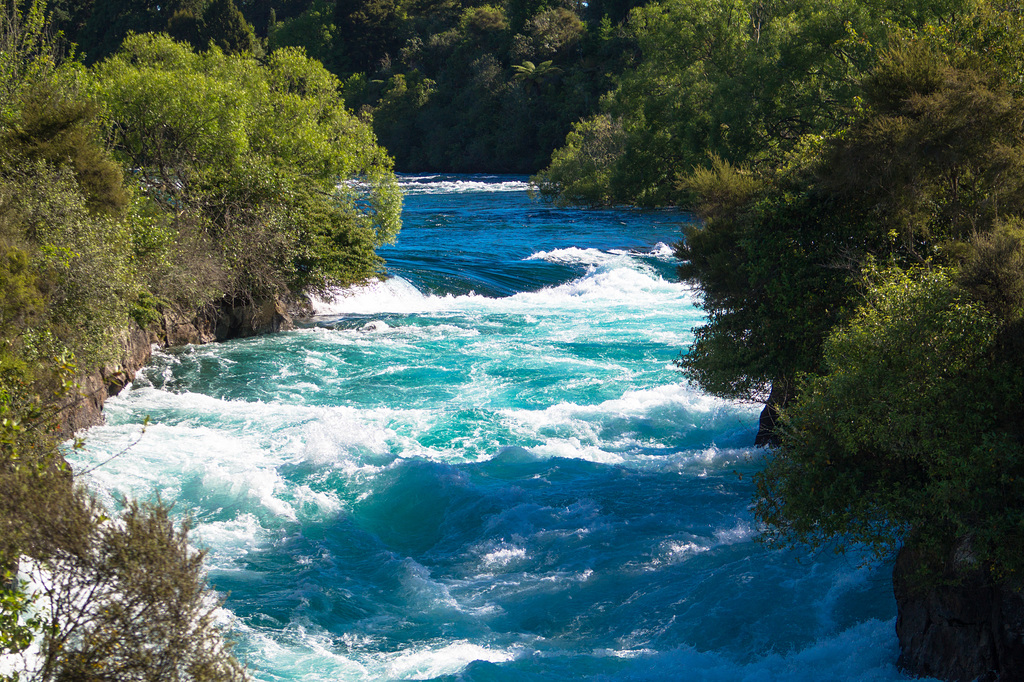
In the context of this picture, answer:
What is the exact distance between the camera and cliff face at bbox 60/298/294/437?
16.2 metres

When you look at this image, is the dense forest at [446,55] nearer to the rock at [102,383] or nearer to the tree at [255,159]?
the tree at [255,159]

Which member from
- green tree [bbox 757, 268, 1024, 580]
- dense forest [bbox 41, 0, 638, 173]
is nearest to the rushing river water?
green tree [bbox 757, 268, 1024, 580]

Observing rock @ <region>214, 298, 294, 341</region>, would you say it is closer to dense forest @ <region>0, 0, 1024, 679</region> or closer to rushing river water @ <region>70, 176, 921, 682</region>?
dense forest @ <region>0, 0, 1024, 679</region>

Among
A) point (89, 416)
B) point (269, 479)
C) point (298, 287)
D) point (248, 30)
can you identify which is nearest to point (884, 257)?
point (269, 479)

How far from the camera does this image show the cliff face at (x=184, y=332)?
16.2 meters

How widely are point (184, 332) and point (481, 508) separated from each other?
11.9 metres

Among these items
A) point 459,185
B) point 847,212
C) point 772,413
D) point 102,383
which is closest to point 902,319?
point 847,212

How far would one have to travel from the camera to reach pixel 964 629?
782 cm

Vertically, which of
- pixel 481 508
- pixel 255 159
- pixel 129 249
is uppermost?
pixel 255 159

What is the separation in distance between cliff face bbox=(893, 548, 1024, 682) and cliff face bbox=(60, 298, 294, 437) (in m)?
13.3

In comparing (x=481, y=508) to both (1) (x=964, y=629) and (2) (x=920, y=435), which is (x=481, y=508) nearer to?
(1) (x=964, y=629)

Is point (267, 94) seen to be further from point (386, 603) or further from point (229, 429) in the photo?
point (386, 603)

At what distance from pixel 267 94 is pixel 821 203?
55.8 ft

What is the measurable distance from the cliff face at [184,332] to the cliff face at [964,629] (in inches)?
526
